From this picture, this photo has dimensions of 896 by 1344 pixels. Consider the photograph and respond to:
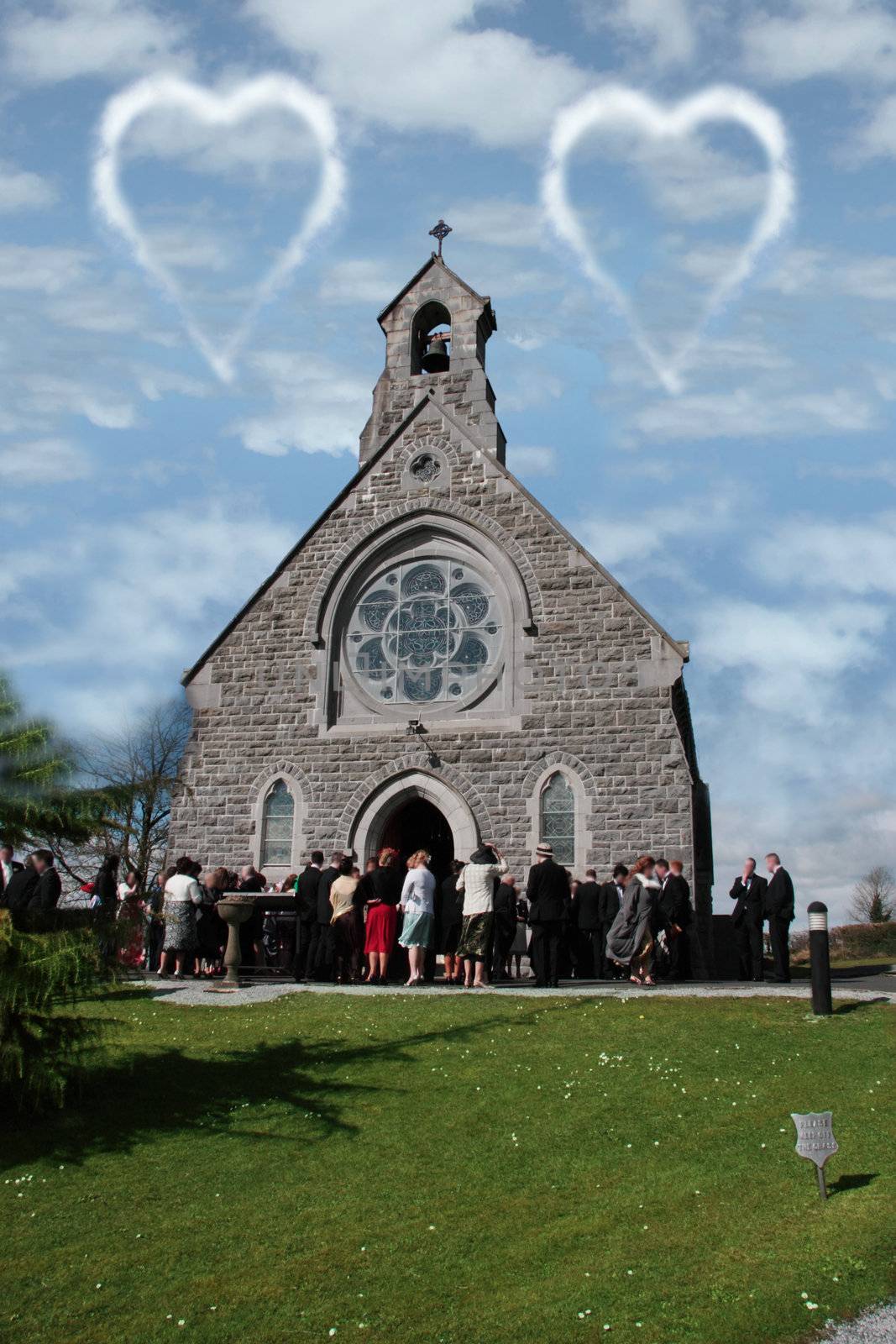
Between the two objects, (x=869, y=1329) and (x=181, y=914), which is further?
(x=181, y=914)

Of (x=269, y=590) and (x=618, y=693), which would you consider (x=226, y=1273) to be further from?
(x=269, y=590)

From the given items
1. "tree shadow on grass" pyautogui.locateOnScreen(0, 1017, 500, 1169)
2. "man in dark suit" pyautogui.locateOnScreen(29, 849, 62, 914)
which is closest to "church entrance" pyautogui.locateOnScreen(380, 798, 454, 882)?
"man in dark suit" pyautogui.locateOnScreen(29, 849, 62, 914)

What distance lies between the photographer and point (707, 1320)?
518 cm

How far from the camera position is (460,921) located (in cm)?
1641

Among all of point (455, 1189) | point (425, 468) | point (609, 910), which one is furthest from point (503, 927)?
point (455, 1189)

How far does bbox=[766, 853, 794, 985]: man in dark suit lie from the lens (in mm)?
15562

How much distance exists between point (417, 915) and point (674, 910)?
347 cm

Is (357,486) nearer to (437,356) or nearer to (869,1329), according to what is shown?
(437,356)

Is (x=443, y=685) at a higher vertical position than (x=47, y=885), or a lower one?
higher

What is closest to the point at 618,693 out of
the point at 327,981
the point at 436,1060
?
the point at 327,981

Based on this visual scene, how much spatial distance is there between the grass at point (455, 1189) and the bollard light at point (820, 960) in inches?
34.5

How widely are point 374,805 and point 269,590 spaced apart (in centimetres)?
460

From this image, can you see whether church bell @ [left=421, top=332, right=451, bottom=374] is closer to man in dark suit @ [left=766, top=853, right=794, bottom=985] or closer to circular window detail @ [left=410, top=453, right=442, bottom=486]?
circular window detail @ [left=410, top=453, right=442, bottom=486]

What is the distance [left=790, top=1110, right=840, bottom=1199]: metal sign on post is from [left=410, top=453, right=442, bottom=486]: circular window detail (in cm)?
1577
